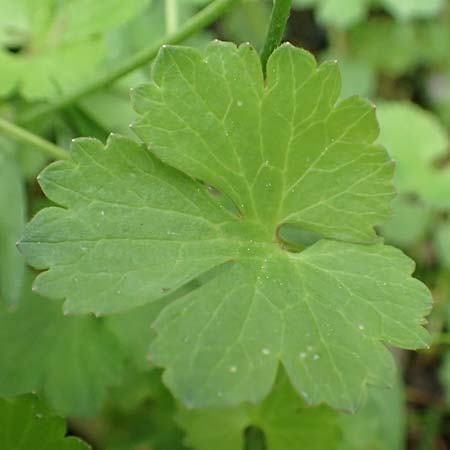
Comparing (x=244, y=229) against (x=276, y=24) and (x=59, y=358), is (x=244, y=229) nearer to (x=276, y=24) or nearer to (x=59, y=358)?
(x=276, y=24)

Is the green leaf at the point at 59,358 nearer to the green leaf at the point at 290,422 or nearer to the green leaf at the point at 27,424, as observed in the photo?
the green leaf at the point at 290,422

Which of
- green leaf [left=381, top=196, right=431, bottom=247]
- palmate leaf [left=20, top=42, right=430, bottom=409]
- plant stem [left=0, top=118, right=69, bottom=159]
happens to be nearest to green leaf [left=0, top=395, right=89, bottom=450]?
palmate leaf [left=20, top=42, right=430, bottom=409]

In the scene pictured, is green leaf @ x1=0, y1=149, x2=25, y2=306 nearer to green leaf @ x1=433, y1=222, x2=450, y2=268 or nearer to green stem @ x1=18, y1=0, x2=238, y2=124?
green stem @ x1=18, y1=0, x2=238, y2=124

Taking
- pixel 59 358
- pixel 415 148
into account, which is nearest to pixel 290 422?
pixel 59 358

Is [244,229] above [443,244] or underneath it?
above

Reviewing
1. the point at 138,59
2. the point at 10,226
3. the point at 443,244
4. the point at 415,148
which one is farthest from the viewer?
the point at 415,148

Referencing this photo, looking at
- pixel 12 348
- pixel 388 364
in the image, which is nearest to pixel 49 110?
pixel 12 348
